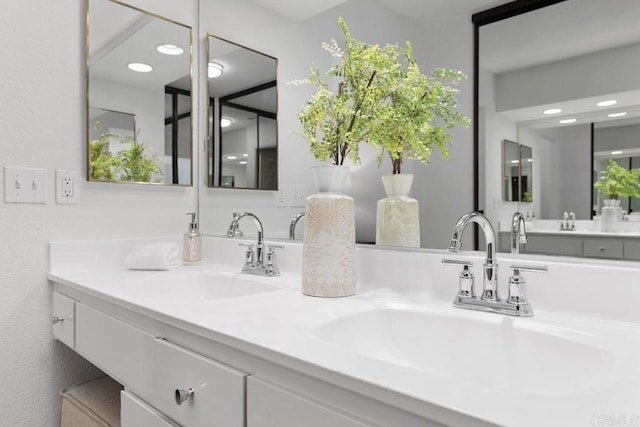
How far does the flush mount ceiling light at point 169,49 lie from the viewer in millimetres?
1695

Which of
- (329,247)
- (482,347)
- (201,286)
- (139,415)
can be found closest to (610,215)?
(482,347)

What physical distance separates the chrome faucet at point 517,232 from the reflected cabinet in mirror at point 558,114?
2 cm

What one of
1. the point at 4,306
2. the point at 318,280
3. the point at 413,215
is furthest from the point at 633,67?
the point at 4,306

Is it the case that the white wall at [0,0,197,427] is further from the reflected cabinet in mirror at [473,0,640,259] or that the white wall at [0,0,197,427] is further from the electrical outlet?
the reflected cabinet in mirror at [473,0,640,259]

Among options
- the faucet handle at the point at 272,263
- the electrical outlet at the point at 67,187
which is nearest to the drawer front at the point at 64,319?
the electrical outlet at the point at 67,187

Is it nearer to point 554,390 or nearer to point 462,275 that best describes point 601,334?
point 554,390

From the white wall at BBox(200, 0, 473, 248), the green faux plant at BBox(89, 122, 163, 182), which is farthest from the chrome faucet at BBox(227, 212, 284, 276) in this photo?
the green faux plant at BBox(89, 122, 163, 182)

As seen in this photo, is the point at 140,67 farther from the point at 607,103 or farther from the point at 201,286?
the point at 607,103

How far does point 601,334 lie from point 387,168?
61 centimetres

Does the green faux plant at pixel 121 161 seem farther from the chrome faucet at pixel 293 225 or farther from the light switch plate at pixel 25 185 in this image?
the chrome faucet at pixel 293 225

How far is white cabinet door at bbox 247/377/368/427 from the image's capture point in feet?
1.73

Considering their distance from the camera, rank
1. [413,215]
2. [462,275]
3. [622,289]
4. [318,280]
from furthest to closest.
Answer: [413,215] < [318,280] < [462,275] < [622,289]

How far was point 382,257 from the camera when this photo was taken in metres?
1.10

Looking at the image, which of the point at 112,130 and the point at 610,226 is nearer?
the point at 610,226
